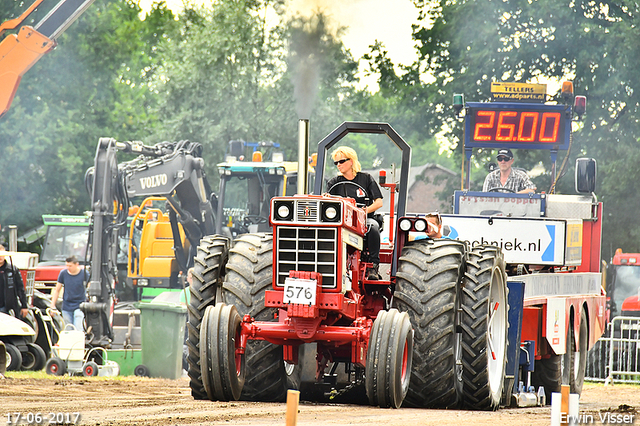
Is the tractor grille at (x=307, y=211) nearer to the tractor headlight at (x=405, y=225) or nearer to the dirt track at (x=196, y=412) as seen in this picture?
the tractor headlight at (x=405, y=225)

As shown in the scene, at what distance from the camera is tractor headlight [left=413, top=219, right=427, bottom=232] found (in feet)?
28.6

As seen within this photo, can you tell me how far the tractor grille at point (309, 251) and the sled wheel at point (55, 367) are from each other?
25.1 feet

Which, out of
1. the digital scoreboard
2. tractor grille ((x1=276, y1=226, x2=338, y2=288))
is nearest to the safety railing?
the digital scoreboard

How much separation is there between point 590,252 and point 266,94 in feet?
74.0

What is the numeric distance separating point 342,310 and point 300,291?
1.32 ft

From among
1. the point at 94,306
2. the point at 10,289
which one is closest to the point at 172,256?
the point at 94,306

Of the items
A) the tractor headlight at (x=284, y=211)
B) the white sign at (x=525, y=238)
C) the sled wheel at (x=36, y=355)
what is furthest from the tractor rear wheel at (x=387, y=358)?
the sled wheel at (x=36, y=355)

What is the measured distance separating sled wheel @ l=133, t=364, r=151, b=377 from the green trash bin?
34 mm

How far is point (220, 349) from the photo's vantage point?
307 inches

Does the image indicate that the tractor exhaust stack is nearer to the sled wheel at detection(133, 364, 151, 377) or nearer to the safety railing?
the sled wheel at detection(133, 364, 151, 377)

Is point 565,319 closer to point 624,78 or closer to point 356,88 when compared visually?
point 624,78

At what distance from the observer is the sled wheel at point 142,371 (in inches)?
607

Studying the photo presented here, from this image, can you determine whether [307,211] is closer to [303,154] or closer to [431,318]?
[303,154]
